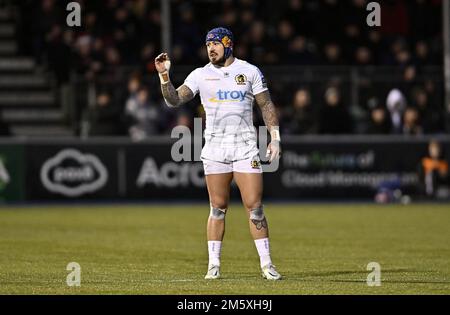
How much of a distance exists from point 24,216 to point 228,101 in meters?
10.9

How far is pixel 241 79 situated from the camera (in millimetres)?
12422

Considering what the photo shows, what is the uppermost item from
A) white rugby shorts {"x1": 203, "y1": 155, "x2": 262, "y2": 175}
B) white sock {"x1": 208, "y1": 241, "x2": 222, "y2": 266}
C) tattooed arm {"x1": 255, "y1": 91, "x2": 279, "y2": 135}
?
tattooed arm {"x1": 255, "y1": 91, "x2": 279, "y2": 135}

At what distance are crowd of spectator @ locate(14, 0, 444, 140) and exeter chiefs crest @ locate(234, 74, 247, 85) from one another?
14.0 metres

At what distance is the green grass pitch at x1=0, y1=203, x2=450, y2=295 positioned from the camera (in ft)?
39.0

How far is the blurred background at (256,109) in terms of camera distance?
26.3m

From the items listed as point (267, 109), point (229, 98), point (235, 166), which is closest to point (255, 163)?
point (235, 166)

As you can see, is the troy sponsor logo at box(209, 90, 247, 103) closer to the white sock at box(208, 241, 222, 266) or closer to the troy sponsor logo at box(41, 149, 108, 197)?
the white sock at box(208, 241, 222, 266)

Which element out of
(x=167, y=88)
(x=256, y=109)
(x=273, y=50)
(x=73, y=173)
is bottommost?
(x=73, y=173)

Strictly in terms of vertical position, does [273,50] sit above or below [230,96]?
above

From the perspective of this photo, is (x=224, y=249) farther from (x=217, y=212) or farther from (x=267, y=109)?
(x=267, y=109)

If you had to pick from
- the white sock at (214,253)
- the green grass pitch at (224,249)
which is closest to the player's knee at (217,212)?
the white sock at (214,253)

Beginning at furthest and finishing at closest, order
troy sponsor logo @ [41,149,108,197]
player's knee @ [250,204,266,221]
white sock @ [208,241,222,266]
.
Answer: troy sponsor logo @ [41,149,108,197] → white sock @ [208,241,222,266] → player's knee @ [250,204,266,221]

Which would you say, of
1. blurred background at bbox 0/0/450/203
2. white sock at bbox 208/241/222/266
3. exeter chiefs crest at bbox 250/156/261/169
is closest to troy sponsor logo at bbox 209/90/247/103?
exeter chiefs crest at bbox 250/156/261/169

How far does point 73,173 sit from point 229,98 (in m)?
14.2
